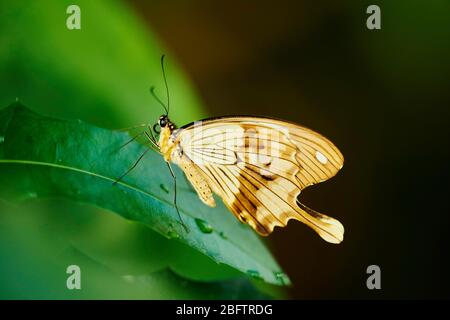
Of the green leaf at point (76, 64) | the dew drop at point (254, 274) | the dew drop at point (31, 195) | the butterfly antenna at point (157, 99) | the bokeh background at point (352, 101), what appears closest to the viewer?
the dew drop at point (31, 195)

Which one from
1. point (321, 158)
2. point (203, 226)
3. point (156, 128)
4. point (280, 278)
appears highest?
point (156, 128)

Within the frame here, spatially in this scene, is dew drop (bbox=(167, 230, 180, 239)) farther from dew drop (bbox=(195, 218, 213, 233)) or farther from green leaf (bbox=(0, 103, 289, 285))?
dew drop (bbox=(195, 218, 213, 233))

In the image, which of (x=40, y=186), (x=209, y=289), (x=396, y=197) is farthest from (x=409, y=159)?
(x=40, y=186)

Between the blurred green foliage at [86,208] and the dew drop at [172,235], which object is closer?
the dew drop at [172,235]

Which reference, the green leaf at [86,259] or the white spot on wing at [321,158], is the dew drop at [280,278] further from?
the white spot on wing at [321,158]

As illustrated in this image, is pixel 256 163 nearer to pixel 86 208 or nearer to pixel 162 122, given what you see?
pixel 162 122

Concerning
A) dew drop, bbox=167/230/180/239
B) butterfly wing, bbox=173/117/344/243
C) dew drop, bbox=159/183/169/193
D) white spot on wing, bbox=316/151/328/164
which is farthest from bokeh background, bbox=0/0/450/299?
dew drop, bbox=167/230/180/239

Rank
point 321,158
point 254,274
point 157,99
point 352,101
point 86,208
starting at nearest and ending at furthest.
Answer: point 254,274, point 86,208, point 321,158, point 157,99, point 352,101

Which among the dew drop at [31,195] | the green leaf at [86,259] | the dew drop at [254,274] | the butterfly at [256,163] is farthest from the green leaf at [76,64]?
the dew drop at [254,274]

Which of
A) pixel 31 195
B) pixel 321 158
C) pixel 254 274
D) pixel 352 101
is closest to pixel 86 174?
pixel 31 195
